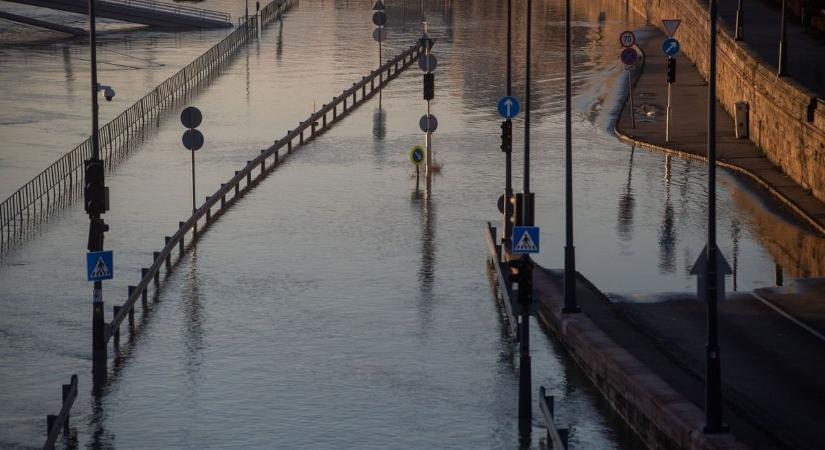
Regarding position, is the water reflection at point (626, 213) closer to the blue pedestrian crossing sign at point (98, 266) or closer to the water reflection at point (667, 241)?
the water reflection at point (667, 241)

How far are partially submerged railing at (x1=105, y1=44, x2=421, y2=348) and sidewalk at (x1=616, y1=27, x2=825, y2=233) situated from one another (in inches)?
431

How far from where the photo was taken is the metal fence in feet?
141

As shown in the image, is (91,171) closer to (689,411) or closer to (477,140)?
(689,411)

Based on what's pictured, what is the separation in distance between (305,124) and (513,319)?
26.1m

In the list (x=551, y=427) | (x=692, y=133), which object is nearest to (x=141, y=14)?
(x=692, y=133)

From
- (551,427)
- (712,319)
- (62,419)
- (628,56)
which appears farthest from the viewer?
(628,56)

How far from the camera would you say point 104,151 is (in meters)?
54.8

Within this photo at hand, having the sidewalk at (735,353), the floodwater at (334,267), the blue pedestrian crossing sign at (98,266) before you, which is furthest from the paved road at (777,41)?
the blue pedestrian crossing sign at (98,266)

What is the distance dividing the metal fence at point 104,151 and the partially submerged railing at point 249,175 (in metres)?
4.55

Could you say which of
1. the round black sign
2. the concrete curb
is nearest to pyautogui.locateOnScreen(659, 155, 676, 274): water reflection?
the concrete curb

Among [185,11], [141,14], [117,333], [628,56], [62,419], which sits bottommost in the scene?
[62,419]

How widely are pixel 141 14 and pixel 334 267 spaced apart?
6397 centimetres

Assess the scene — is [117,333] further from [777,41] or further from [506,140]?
[777,41]

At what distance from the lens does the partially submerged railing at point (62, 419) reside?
74.1 ft
